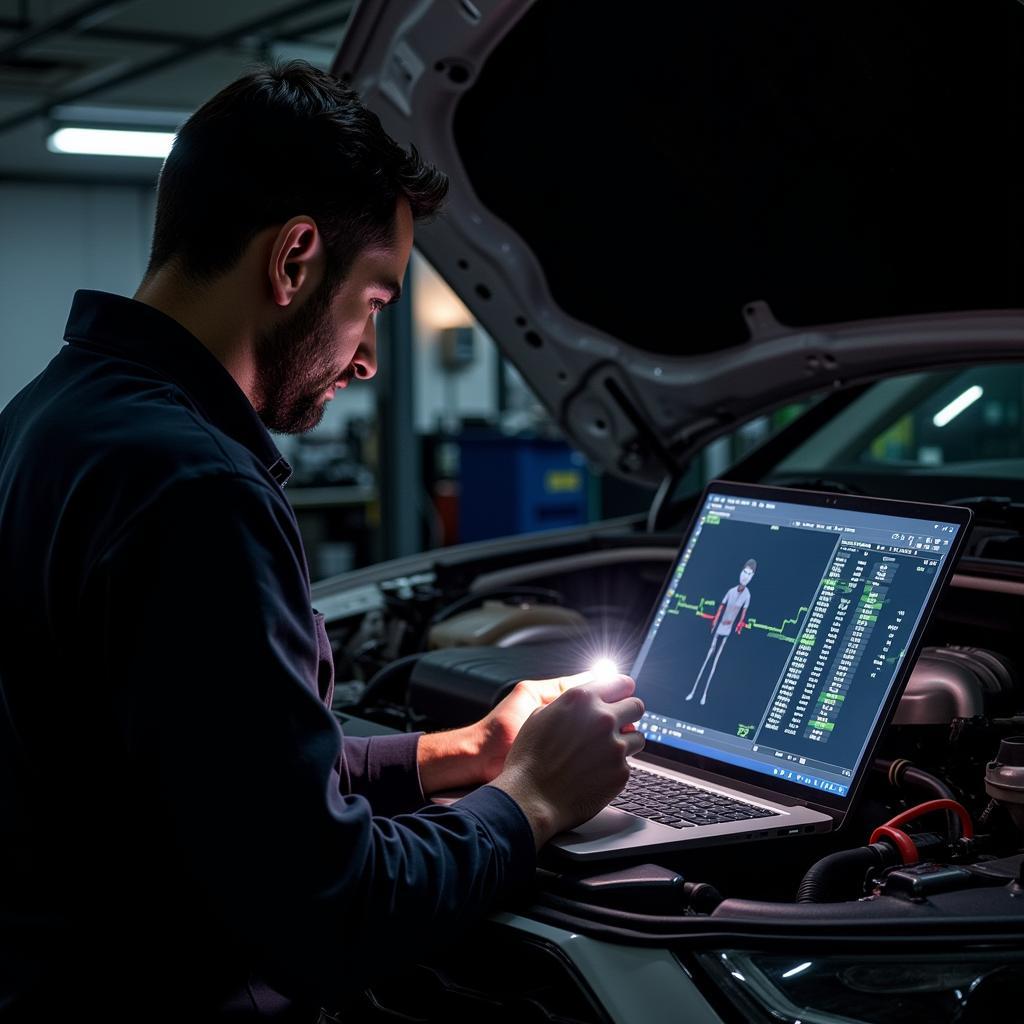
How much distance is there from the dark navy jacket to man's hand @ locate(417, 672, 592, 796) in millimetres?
223

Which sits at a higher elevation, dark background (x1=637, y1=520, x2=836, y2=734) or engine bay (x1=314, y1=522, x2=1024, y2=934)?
dark background (x1=637, y1=520, x2=836, y2=734)

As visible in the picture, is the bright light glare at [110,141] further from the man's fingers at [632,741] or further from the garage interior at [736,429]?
the man's fingers at [632,741]

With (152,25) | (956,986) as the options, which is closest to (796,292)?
(956,986)

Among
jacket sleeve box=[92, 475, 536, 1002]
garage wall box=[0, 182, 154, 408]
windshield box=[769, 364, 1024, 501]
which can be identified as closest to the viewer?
jacket sleeve box=[92, 475, 536, 1002]

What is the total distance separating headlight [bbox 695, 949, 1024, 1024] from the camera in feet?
3.10

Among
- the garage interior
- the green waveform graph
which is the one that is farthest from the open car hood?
the green waveform graph

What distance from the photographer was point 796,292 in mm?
1925

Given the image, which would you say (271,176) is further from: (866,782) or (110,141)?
(110,141)

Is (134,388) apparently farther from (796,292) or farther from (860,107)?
(796,292)

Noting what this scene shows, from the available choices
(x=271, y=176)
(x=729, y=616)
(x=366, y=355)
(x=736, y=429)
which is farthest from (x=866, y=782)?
(x=736, y=429)

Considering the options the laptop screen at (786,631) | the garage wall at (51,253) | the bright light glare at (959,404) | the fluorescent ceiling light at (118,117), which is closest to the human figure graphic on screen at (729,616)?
the laptop screen at (786,631)

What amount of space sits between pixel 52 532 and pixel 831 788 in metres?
0.77

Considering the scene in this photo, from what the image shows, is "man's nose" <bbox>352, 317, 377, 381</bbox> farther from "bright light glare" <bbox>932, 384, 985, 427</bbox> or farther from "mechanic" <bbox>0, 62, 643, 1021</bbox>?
"bright light glare" <bbox>932, 384, 985, 427</bbox>

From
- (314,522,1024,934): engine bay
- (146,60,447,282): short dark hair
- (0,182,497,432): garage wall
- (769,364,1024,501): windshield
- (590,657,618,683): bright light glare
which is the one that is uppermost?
(0,182,497,432): garage wall
